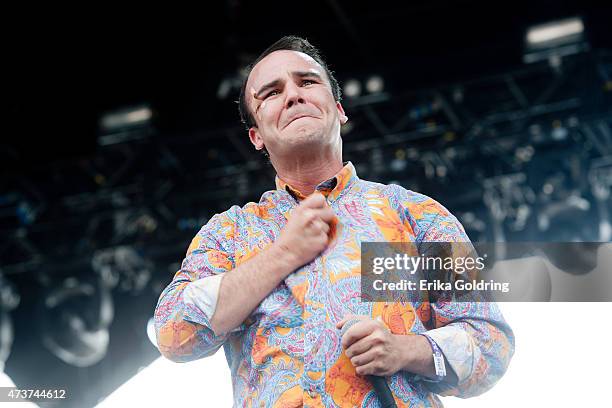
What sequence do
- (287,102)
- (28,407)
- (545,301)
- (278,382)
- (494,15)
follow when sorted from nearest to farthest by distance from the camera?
1. (278,382)
2. (287,102)
3. (545,301)
4. (28,407)
5. (494,15)

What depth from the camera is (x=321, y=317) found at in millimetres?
992

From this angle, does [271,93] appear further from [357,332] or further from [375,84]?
[375,84]

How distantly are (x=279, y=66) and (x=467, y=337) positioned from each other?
21.2 inches

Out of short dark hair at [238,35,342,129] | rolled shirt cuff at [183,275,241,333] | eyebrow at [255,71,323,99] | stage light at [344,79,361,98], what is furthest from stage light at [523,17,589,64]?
rolled shirt cuff at [183,275,241,333]

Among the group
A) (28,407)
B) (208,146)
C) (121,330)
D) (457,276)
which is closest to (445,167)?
(208,146)

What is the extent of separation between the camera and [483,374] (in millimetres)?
1002

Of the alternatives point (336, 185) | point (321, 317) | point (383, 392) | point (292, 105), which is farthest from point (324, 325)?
point (292, 105)

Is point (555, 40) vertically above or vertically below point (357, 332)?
above

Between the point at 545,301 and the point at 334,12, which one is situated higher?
the point at 334,12

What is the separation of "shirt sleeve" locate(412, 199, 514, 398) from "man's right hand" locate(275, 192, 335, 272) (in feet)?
0.52

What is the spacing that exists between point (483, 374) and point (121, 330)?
4.69 m

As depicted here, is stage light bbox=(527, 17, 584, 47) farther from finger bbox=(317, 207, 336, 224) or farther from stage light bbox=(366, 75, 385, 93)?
finger bbox=(317, 207, 336, 224)

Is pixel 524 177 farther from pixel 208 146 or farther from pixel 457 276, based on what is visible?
pixel 457 276

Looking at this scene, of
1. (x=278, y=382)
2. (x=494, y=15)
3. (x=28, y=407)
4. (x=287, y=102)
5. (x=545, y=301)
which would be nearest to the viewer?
(x=278, y=382)
